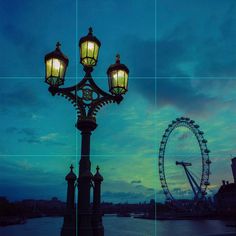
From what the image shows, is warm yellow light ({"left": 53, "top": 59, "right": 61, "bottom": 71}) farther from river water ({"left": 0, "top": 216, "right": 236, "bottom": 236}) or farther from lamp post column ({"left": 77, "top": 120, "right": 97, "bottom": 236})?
river water ({"left": 0, "top": 216, "right": 236, "bottom": 236})

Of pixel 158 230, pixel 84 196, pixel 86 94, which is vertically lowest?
pixel 158 230

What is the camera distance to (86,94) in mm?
5188

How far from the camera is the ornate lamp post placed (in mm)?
4727

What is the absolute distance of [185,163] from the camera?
59.7 meters

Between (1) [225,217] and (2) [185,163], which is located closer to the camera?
(2) [185,163]

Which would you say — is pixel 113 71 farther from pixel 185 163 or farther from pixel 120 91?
pixel 185 163

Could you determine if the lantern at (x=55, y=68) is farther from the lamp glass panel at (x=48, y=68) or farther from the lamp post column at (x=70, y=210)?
the lamp post column at (x=70, y=210)

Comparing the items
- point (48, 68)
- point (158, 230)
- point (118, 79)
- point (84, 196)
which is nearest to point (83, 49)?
point (48, 68)

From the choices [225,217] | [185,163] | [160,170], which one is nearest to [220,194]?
[225,217]

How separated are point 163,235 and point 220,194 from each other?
56067 mm

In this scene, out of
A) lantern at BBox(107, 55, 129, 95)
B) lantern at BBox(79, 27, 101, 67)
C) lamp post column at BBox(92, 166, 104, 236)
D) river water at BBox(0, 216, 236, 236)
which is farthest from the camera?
river water at BBox(0, 216, 236, 236)

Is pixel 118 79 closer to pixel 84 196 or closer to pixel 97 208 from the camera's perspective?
pixel 84 196

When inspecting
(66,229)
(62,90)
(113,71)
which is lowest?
(66,229)

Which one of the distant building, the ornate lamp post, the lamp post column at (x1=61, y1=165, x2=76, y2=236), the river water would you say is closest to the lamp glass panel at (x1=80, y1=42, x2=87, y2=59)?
the ornate lamp post
